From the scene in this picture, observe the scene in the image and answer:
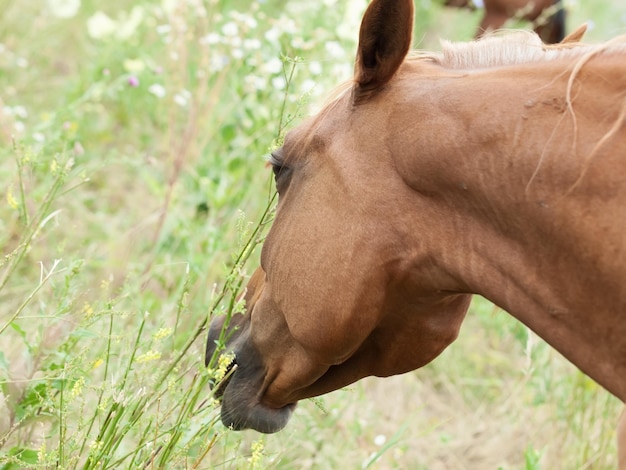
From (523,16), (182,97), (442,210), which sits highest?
(442,210)

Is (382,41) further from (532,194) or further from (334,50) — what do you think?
(334,50)

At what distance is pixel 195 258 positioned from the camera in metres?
3.65

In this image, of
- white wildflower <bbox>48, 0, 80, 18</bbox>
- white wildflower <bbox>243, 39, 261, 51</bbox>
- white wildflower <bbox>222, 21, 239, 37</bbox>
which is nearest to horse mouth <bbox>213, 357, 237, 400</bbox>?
white wildflower <bbox>243, 39, 261, 51</bbox>

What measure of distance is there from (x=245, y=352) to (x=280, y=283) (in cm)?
31

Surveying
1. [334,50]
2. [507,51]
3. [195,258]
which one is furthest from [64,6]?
[507,51]

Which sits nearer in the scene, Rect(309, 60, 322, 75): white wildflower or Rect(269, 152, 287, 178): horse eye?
Rect(269, 152, 287, 178): horse eye

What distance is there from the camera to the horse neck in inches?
63.2

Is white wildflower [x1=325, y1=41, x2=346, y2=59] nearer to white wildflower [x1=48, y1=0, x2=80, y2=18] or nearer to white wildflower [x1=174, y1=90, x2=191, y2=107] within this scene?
white wildflower [x1=174, y1=90, x2=191, y2=107]

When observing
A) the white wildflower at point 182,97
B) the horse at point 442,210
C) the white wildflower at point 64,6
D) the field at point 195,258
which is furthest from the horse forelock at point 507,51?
the white wildflower at point 64,6

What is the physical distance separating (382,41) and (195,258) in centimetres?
191

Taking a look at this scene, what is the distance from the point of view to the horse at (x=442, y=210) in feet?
5.36

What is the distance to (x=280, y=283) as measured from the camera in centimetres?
211

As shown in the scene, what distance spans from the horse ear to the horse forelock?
0.34ft

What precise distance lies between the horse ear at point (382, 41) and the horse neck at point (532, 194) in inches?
A: 3.6
